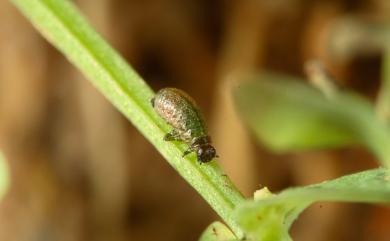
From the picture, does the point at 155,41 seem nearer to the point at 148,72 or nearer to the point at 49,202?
the point at 148,72

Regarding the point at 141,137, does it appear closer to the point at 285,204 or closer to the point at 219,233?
the point at 219,233

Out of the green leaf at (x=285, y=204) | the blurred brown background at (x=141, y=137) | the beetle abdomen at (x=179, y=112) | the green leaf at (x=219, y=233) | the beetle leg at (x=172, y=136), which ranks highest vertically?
the blurred brown background at (x=141, y=137)

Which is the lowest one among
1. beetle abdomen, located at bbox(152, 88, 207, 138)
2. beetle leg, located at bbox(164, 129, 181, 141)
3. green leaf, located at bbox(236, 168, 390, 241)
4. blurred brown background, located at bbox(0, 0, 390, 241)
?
green leaf, located at bbox(236, 168, 390, 241)

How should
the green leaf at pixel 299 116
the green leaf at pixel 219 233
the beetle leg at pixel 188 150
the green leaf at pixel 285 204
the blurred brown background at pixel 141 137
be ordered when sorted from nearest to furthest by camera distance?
the green leaf at pixel 285 204 < the green leaf at pixel 219 233 < the beetle leg at pixel 188 150 < the green leaf at pixel 299 116 < the blurred brown background at pixel 141 137

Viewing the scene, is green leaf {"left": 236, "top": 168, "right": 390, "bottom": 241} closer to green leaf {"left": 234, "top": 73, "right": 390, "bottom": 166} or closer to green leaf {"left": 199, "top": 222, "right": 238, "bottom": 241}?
green leaf {"left": 199, "top": 222, "right": 238, "bottom": 241}

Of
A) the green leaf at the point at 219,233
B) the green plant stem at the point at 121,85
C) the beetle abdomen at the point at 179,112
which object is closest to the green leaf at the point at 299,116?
the beetle abdomen at the point at 179,112

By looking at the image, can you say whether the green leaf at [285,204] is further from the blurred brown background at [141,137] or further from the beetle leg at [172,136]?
the blurred brown background at [141,137]

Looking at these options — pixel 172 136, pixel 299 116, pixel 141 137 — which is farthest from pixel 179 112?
pixel 141 137

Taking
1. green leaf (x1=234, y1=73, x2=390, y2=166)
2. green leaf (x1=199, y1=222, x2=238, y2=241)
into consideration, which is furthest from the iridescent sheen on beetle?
green leaf (x1=234, y1=73, x2=390, y2=166)
